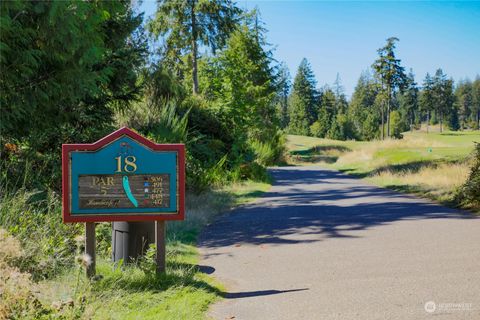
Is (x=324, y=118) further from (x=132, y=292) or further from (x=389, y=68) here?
(x=132, y=292)

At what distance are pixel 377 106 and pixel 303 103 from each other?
23966mm

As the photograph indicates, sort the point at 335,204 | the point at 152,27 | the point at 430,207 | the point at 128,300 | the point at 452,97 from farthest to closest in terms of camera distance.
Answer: the point at 452,97 < the point at 152,27 < the point at 335,204 < the point at 430,207 < the point at 128,300

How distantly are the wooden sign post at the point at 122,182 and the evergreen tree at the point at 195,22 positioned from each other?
22.1 meters

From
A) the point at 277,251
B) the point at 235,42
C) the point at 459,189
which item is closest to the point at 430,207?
the point at 459,189

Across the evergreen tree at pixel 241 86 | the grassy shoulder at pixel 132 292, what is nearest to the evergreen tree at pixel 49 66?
the grassy shoulder at pixel 132 292

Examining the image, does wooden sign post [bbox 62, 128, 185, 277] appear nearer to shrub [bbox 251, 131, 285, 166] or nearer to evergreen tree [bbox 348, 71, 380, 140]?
shrub [bbox 251, 131, 285, 166]

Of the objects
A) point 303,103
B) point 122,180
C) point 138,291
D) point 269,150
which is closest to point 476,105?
point 303,103

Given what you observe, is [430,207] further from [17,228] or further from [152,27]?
[152,27]

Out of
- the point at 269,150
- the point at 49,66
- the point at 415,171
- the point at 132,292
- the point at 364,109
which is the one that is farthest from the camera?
the point at 364,109

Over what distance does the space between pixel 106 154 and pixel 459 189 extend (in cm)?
895

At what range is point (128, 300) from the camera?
472 centimetres

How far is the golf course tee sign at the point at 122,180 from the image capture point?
5.30 metres

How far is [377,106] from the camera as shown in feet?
373

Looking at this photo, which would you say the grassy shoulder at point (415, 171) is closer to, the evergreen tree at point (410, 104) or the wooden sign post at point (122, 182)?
the wooden sign post at point (122, 182)
